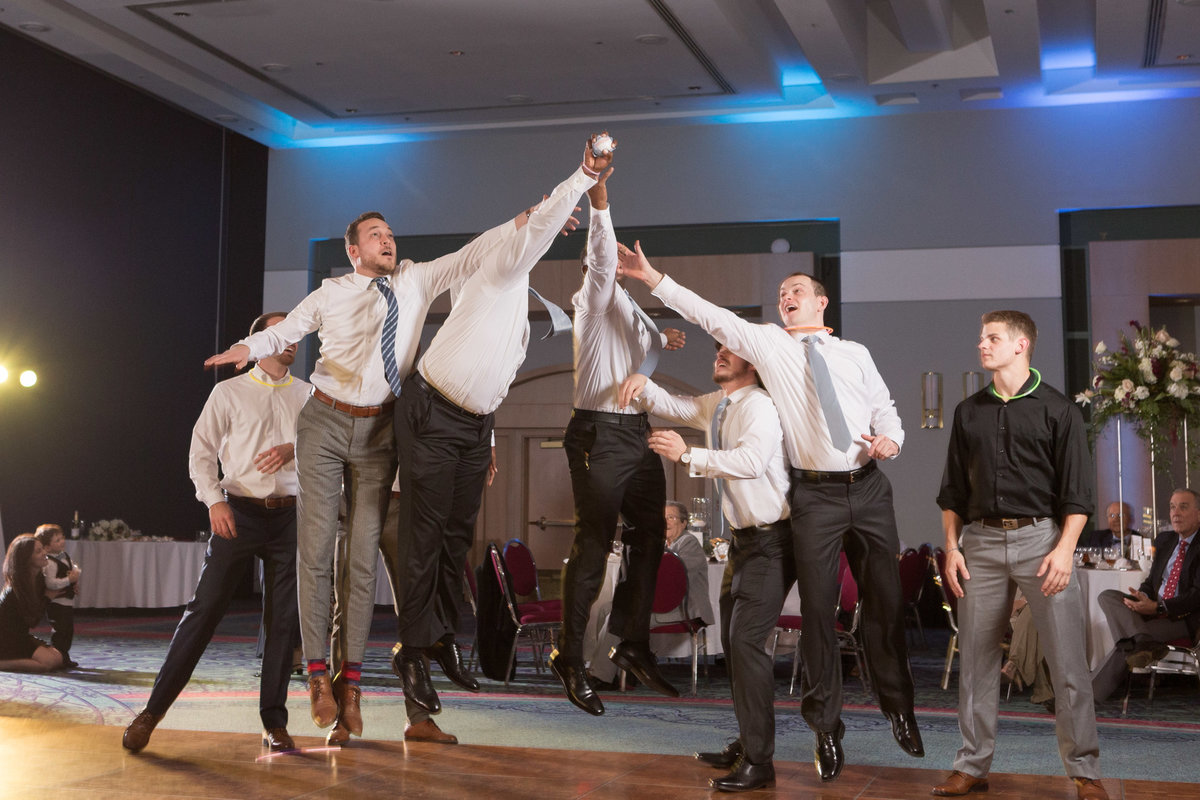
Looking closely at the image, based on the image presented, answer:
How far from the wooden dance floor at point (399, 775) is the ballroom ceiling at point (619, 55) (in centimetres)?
665

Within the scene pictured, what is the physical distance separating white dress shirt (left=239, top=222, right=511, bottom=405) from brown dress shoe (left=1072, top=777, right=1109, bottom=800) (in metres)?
2.83

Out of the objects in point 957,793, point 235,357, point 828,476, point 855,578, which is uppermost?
point 235,357

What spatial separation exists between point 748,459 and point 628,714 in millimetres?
2618

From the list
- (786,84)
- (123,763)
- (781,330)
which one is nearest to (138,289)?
(786,84)

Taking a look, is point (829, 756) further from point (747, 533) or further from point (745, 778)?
point (747, 533)

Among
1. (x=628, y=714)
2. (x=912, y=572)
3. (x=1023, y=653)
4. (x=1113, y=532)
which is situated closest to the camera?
(x=628, y=714)

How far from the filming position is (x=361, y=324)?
465 centimetres

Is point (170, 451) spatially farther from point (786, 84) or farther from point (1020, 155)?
point (1020, 155)

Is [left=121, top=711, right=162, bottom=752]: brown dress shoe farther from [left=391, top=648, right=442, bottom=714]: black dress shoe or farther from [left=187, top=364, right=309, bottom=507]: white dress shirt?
[left=391, top=648, right=442, bottom=714]: black dress shoe

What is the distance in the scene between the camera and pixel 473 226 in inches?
514

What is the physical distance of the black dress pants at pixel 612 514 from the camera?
4.43 m

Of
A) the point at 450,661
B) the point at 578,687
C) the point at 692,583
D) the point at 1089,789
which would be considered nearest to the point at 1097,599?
the point at 692,583

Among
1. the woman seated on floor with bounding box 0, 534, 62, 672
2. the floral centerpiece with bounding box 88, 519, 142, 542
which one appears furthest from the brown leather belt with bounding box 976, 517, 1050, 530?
the floral centerpiece with bounding box 88, 519, 142, 542

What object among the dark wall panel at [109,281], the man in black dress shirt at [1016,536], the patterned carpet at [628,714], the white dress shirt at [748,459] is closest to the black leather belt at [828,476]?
the white dress shirt at [748,459]
